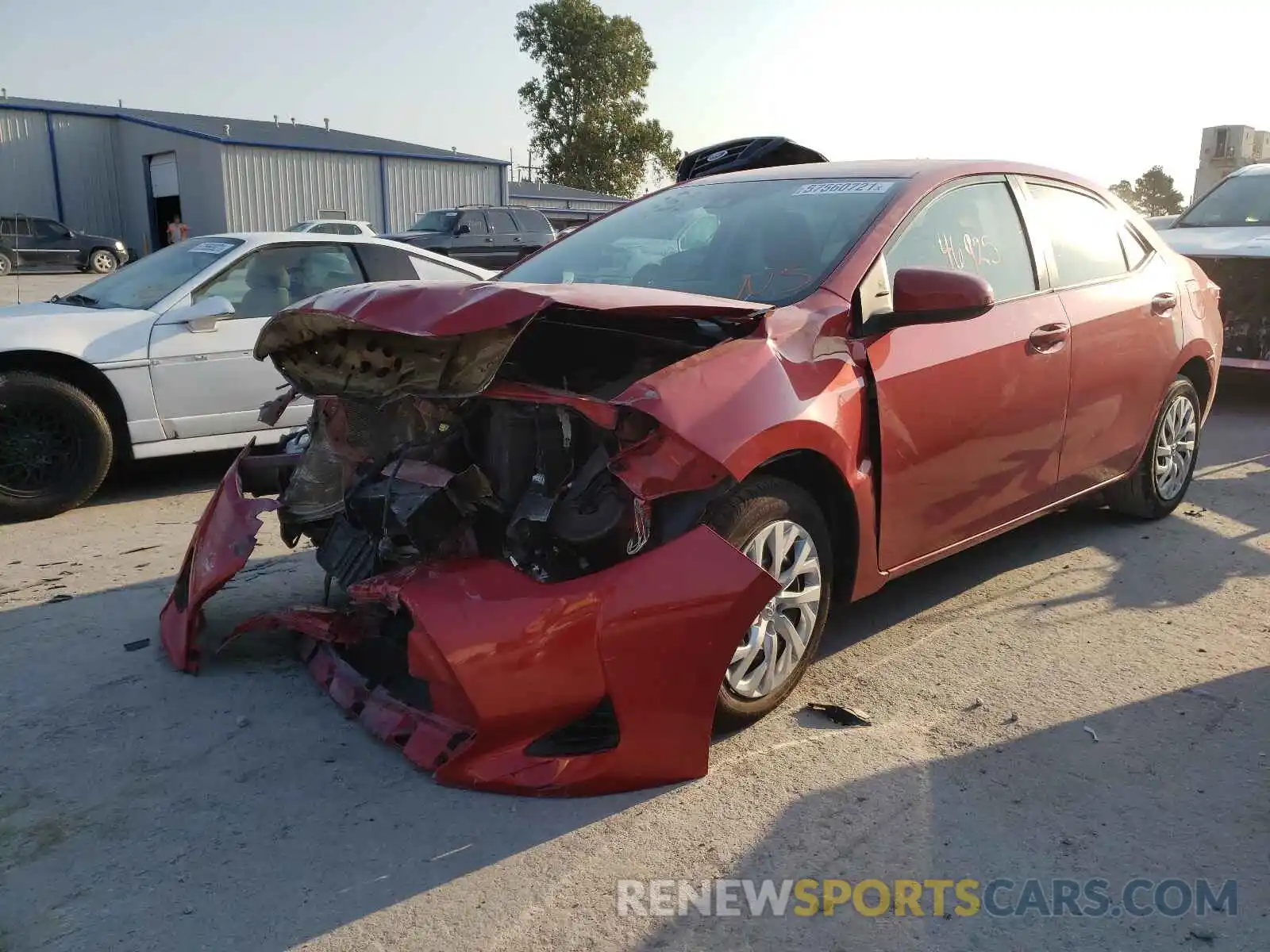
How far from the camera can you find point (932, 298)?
334cm

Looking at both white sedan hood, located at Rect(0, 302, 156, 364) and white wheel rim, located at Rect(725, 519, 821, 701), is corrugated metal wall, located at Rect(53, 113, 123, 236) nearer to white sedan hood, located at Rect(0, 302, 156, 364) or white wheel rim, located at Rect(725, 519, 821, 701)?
white sedan hood, located at Rect(0, 302, 156, 364)

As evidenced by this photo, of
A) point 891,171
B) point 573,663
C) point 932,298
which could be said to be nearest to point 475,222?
point 891,171

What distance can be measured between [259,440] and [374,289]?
11.4 feet

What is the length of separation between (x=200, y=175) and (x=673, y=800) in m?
32.9

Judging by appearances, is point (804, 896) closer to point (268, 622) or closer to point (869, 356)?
point (869, 356)

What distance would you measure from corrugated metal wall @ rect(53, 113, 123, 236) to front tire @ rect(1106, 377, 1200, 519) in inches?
1441

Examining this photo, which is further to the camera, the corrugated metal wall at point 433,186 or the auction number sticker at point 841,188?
the corrugated metal wall at point 433,186

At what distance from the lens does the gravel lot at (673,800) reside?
2.33 metres

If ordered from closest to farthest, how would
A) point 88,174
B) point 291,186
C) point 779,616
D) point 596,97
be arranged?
1. point 779,616
2. point 291,186
3. point 88,174
4. point 596,97

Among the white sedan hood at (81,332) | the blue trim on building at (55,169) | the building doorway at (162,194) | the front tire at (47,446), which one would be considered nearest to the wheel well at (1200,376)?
the white sedan hood at (81,332)

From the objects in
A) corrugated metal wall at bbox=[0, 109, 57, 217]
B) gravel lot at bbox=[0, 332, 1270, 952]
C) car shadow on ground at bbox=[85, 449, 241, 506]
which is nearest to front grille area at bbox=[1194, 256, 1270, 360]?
gravel lot at bbox=[0, 332, 1270, 952]

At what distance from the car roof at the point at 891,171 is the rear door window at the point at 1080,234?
0.13 m

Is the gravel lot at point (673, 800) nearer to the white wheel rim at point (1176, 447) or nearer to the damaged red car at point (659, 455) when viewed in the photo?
the damaged red car at point (659, 455)

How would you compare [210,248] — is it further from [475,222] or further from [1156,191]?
[1156,191]
